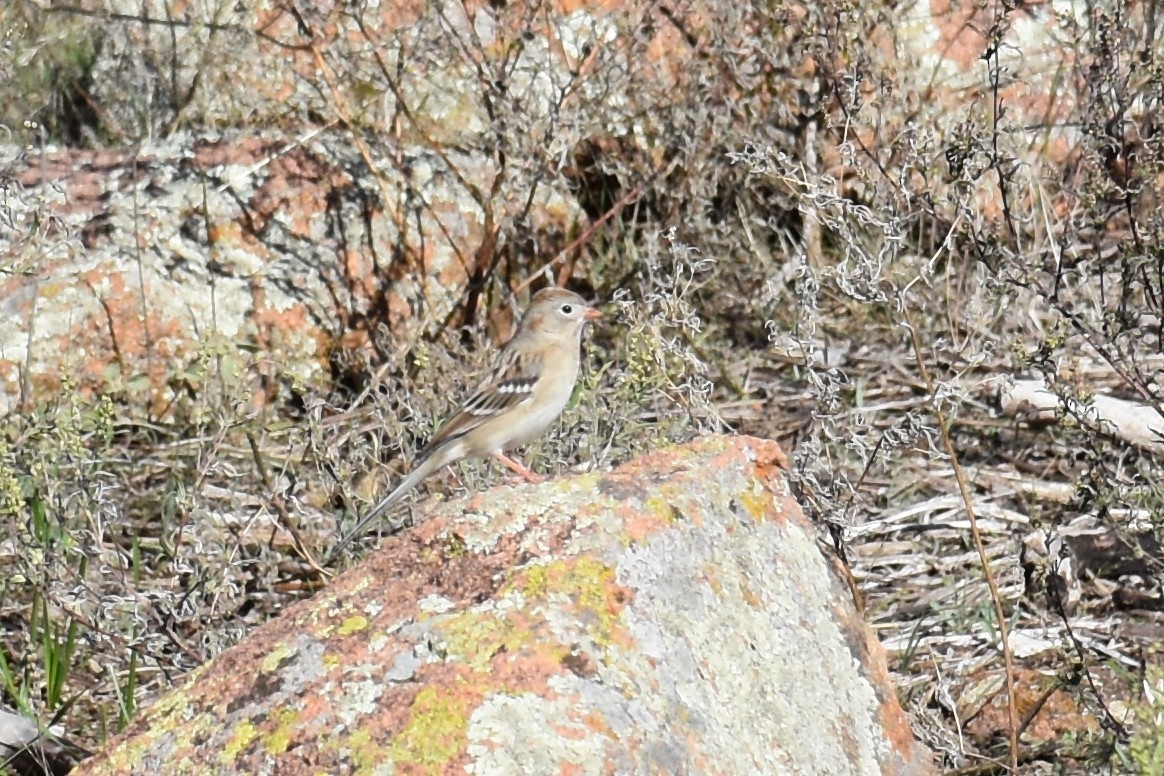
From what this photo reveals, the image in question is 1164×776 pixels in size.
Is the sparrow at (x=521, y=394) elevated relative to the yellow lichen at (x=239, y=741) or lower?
elevated

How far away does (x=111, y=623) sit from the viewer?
4633 mm

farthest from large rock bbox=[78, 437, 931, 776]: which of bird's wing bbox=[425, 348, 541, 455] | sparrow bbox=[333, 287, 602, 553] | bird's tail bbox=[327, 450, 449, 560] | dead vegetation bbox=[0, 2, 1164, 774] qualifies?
bird's wing bbox=[425, 348, 541, 455]

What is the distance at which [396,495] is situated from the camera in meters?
5.34

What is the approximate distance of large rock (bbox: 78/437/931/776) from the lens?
2939 millimetres

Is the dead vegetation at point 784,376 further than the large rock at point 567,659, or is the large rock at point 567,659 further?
the dead vegetation at point 784,376

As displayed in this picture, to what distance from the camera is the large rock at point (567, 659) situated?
294 cm

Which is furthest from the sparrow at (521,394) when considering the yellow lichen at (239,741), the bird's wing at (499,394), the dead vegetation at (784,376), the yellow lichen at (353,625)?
the yellow lichen at (239,741)

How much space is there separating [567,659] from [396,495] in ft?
7.72

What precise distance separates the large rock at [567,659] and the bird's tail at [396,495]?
67.4 inches

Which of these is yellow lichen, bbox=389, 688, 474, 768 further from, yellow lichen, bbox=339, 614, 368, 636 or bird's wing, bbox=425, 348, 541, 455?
bird's wing, bbox=425, 348, 541, 455

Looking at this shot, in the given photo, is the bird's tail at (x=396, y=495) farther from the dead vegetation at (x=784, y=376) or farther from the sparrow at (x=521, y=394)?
the dead vegetation at (x=784, y=376)

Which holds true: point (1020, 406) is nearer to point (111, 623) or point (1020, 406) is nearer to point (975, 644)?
point (975, 644)

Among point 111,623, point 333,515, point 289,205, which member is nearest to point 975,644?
point 333,515

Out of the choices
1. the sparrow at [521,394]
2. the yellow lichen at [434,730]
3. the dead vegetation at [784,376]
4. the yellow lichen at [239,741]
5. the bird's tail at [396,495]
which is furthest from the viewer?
the sparrow at [521,394]
